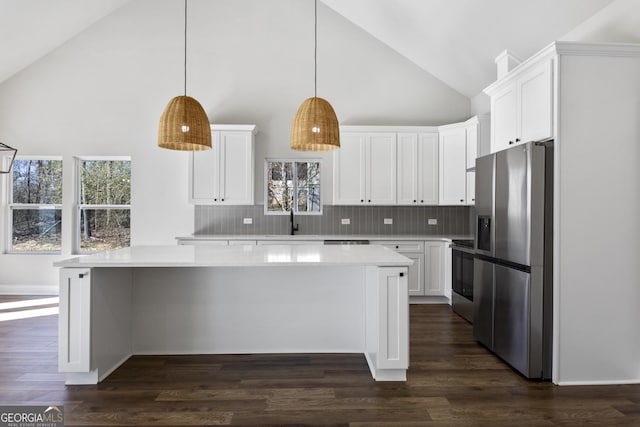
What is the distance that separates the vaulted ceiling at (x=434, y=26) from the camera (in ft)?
11.5

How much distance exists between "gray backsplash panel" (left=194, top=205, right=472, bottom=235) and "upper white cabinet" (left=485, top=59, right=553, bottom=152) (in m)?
2.22

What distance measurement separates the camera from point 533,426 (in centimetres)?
213

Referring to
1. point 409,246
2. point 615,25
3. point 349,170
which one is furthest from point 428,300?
point 615,25

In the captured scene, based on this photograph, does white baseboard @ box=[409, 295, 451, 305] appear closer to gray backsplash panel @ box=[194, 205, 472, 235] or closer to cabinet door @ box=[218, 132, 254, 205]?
gray backsplash panel @ box=[194, 205, 472, 235]

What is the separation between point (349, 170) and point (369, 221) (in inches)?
33.3

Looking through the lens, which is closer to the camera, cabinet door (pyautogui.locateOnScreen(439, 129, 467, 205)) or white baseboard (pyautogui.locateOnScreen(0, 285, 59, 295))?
cabinet door (pyautogui.locateOnScreen(439, 129, 467, 205))

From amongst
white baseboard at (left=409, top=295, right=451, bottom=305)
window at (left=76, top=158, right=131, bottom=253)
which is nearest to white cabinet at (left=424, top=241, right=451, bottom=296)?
white baseboard at (left=409, top=295, right=451, bottom=305)

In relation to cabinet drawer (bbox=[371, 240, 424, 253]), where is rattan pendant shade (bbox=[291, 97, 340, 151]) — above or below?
above

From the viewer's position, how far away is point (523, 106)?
119 inches

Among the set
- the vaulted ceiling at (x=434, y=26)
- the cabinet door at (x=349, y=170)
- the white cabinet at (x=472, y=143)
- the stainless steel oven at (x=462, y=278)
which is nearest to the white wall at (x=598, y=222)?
the vaulted ceiling at (x=434, y=26)

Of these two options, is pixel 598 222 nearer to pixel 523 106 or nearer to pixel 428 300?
pixel 523 106

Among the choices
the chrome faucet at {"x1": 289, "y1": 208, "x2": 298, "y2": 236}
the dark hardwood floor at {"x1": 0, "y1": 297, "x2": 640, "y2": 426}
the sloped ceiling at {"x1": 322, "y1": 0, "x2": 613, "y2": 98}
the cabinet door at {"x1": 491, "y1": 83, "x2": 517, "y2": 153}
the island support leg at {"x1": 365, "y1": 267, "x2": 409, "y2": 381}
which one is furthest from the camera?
the chrome faucet at {"x1": 289, "y1": 208, "x2": 298, "y2": 236}

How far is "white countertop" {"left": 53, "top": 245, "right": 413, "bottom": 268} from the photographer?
253 cm

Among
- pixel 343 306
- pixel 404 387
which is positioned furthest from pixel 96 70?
pixel 404 387
